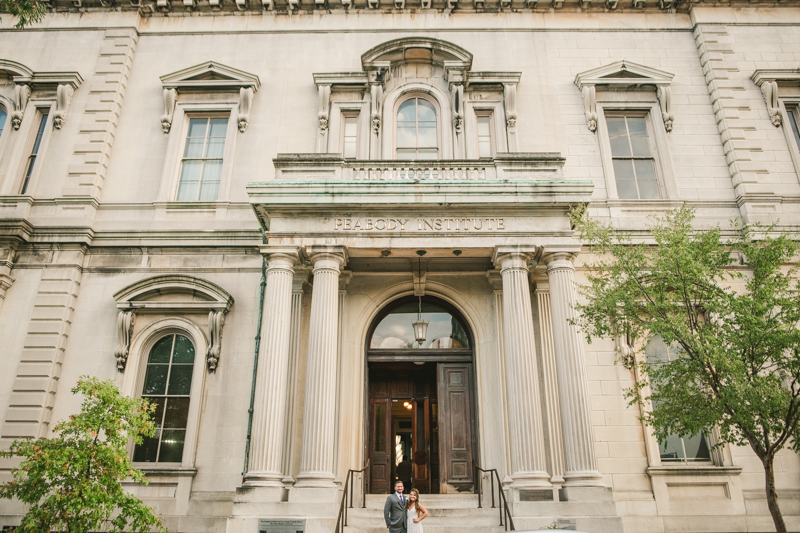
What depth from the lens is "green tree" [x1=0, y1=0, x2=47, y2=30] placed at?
44.5 feet

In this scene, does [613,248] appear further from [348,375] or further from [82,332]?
[82,332]

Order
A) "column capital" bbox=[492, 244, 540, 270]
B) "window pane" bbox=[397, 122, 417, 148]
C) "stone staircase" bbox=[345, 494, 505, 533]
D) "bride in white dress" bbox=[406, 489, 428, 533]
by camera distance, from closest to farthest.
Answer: "bride in white dress" bbox=[406, 489, 428, 533] < "stone staircase" bbox=[345, 494, 505, 533] < "column capital" bbox=[492, 244, 540, 270] < "window pane" bbox=[397, 122, 417, 148]

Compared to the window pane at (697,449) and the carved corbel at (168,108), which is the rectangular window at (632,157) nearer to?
the window pane at (697,449)

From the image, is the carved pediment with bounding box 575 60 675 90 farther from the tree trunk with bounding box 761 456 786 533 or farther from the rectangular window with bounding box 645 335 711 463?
the tree trunk with bounding box 761 456 786 533

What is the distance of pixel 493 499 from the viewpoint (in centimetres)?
1146

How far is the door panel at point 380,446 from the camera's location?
1289 cm

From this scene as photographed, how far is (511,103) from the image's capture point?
49.5ft

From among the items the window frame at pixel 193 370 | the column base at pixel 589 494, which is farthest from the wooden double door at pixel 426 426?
the window frame at pixel 193 370

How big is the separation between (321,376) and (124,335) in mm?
5269

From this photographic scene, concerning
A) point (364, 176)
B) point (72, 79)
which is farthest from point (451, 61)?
point (72, 79)

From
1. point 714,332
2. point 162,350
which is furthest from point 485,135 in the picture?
point 162,350

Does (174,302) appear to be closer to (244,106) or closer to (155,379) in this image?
(155,379)

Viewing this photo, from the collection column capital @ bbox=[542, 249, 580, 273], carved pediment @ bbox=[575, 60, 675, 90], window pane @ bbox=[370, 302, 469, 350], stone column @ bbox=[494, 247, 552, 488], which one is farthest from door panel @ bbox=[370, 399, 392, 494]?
carved pediment @ bbox=[575, 60, 675, 90]

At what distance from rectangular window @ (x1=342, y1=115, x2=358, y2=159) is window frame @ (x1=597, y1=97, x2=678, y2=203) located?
650 cm
